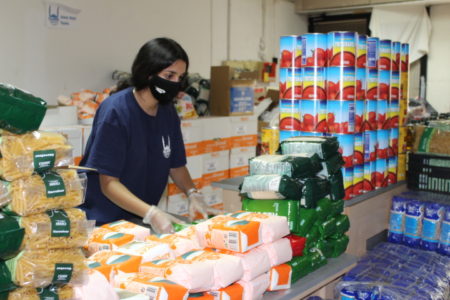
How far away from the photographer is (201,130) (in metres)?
5.06

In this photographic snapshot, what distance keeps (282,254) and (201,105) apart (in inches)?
149

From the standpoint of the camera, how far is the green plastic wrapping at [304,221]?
6.74 ft

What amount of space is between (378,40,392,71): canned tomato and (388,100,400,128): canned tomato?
234 mm

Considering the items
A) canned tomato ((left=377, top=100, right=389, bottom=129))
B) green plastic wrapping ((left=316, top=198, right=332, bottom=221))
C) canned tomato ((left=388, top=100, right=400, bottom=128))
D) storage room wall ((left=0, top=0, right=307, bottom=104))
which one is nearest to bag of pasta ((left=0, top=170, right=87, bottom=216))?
green plastic wrapping ((left=316, top=198, right=332, bottom=221))

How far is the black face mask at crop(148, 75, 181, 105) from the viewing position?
2432 millimetres

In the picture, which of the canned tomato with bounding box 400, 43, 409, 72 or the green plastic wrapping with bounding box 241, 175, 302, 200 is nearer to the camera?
the green plastic wrapping with bounding box 241, 175, 302, 200

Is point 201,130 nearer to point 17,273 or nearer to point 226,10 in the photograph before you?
point 226,10

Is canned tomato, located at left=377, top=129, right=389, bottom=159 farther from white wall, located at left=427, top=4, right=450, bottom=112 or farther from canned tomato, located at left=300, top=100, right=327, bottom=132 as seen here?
white wall, located at left=427, top=4, right=450, bottom=112

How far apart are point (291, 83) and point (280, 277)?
132 centimetres

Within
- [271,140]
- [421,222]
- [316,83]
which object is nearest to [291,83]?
[316,83]

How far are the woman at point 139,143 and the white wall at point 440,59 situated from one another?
18.8 feet

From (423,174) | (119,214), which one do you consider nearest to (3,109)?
(119,214)

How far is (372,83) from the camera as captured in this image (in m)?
2.90

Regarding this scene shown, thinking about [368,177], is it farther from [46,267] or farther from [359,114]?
[46,267]
